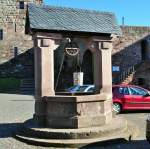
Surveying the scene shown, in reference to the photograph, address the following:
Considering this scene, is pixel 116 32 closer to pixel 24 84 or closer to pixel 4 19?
pixel 24 84

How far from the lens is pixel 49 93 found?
38.4 feet

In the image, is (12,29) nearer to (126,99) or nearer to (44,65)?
(126,99)

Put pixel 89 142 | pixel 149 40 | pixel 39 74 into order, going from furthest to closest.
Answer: pixel 149 40, pixel 39 74, pixel 89 142

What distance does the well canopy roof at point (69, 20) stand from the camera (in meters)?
11.6

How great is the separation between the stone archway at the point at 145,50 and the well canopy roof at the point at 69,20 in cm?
2958

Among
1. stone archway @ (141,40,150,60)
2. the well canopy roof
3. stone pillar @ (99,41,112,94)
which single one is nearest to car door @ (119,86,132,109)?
stone pillar @ (99,41,112,94)

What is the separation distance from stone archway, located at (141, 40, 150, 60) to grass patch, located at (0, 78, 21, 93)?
43.3 feet

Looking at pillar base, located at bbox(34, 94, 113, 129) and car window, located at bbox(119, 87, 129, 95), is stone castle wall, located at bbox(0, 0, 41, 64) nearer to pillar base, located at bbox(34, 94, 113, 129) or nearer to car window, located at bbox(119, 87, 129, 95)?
car window, located at bbox(119, 87, 129, 95)

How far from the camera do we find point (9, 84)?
38.6 meters

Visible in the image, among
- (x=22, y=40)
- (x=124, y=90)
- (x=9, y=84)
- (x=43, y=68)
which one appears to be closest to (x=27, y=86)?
(x=9, y=84)

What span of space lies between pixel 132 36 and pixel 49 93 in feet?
98.3

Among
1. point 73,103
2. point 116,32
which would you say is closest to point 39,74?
point 73,103

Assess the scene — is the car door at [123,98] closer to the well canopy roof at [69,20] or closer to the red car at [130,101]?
the red car at [130,101]

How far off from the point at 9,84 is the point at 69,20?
90.0ft
